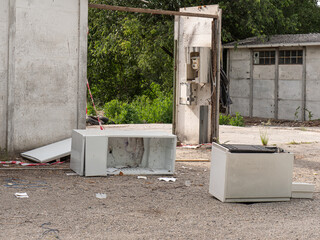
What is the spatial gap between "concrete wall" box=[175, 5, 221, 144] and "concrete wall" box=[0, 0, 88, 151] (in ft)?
9.81

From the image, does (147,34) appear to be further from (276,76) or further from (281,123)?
(281,123)

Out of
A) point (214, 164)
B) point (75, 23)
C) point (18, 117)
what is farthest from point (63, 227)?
point (75, 23)

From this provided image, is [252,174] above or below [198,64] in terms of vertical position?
below

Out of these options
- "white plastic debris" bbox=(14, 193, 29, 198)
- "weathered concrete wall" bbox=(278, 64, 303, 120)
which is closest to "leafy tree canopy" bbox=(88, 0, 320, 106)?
"weathered concrete wall" bbox=(278, 64, 303, 120)

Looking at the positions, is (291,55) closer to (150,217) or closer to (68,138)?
(68,138)

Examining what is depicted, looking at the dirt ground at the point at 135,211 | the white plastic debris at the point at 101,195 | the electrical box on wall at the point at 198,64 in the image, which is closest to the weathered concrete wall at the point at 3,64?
the dirt ground at the point at 135,211

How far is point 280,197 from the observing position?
7676 millimetres

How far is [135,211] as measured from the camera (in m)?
6.93

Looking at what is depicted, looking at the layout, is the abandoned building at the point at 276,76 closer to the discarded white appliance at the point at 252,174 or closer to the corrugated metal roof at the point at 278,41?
the corrugated metal roof at the point at 278,41

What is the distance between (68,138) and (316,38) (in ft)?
47.5

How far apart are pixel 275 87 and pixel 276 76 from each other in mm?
430

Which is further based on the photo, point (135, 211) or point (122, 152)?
point (122, 152)

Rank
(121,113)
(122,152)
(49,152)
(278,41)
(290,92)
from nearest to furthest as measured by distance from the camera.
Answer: (122,152) < (49,152) < (121,113) < (290,92) < (278,41)

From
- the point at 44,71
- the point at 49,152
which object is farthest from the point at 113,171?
the point at 44,71
